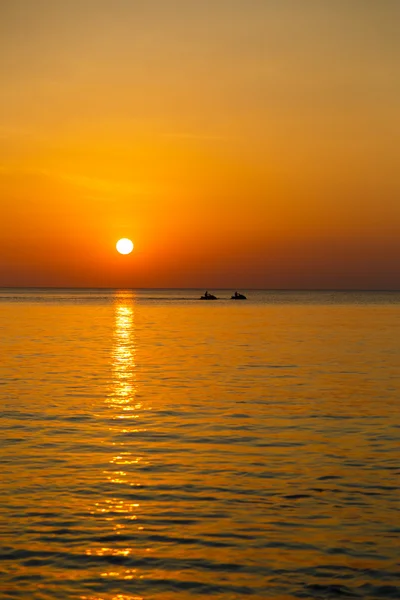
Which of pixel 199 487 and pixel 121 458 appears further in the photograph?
pixel 121 458

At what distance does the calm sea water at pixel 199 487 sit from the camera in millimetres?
12211

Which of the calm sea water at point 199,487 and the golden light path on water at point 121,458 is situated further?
the golden light path on water at point 121,458

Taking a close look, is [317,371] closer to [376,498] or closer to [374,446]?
[374,446]

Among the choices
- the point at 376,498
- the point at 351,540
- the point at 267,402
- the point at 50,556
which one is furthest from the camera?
the point at 267,402

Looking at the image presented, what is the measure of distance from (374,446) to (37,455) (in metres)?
8.93

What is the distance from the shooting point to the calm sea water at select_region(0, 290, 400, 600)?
12.2m

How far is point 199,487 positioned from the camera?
1719 cm

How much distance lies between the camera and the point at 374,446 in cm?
2161

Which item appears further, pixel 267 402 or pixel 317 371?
pixel 317 371

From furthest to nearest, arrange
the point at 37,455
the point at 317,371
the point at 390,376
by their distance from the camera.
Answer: the point at 317,371
the point at 390,376
the point at 37,455

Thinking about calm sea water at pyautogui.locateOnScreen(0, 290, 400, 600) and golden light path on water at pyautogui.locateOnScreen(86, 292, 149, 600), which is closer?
calm sea water at pyautogui.locateOnScreen(0, 290, 400, 600)

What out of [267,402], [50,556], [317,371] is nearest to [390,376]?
[317,371]

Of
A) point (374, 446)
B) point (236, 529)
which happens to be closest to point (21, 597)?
point (236, 529)

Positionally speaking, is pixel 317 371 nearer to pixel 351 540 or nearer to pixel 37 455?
pixel 37 455
